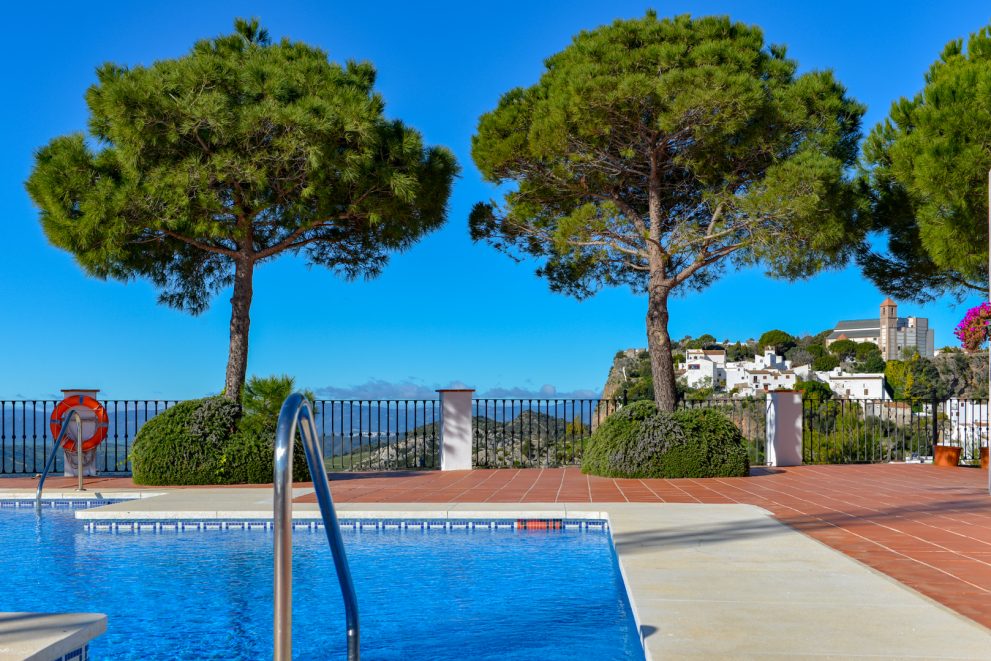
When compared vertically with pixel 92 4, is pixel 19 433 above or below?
below

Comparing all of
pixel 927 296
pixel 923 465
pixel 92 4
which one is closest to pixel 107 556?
pixel 92 4

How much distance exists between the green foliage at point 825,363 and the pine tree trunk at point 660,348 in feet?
292

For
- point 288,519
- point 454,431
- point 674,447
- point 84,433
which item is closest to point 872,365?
point 454,431

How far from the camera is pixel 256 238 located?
1315 cm

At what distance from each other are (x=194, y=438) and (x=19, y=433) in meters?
4.51

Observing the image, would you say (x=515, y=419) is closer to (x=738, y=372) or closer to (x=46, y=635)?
(x=46, y=635)

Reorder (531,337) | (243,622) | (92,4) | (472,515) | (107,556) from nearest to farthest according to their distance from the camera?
(243,622), (107,556), (472,515), (92,4), (531,337)

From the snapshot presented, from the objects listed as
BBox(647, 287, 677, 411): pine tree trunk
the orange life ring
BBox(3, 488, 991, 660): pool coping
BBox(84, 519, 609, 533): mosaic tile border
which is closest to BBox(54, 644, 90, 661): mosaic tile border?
BBox(3, 488, 991, 660): pool coping

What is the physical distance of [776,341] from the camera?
101 metres

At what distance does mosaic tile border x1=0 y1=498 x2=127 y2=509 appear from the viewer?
30.9 ft

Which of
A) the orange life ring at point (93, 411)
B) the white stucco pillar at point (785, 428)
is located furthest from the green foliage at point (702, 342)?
the orange life ring at point (93, 411)

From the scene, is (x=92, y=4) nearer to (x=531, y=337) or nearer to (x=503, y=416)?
(x=503, y=416)

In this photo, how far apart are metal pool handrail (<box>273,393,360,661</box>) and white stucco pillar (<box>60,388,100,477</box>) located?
10215 mm

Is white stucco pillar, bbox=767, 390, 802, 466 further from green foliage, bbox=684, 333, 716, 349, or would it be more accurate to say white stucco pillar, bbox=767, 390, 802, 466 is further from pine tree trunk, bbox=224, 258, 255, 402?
green foliage, bbox=684, 333, 716, 349
